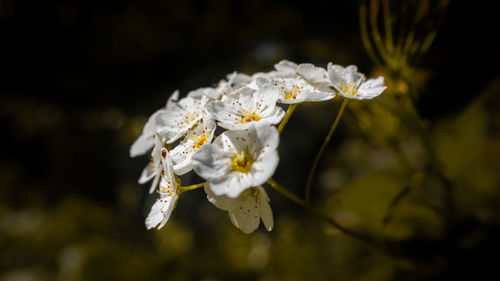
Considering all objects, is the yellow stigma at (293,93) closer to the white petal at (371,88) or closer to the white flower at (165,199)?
the white petal at (371,88)

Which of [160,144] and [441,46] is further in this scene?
[441,46]

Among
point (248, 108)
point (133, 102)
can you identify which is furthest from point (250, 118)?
point (133, 102)

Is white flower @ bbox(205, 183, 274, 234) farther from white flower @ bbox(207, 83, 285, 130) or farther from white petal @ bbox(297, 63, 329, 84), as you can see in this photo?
white petal @ bbox(297, 63, 329, 84)

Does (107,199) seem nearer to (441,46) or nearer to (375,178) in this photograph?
(375,178)

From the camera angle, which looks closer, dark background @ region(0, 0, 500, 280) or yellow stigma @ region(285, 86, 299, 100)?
yellow stigma @ region(285, 86, 299, 100)

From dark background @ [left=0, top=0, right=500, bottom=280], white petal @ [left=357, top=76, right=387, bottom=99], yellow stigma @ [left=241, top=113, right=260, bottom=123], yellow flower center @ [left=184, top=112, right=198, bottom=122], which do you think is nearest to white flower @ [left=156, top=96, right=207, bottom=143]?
yellow flower center @ [left=184, top=112, right=198, bottom=122]

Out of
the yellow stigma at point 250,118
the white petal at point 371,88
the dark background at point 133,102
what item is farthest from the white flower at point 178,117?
the dark background at point 133,102

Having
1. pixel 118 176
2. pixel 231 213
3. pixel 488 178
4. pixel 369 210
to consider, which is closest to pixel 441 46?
pixel 488 178

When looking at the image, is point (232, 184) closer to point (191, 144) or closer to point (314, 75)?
point (191, 144)
